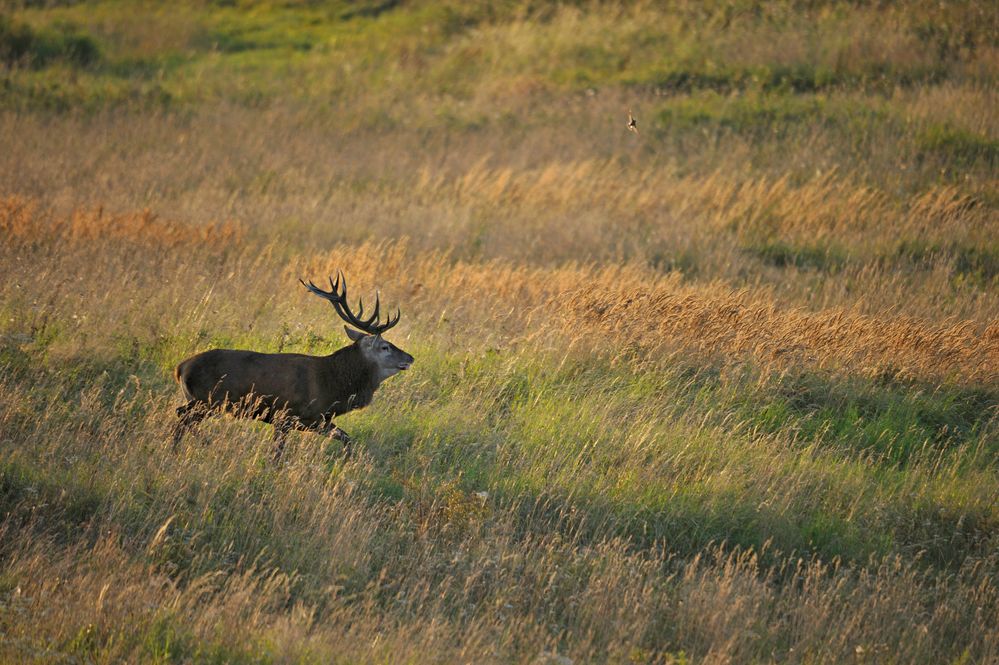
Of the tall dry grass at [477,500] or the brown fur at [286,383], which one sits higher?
the brown fur at [286,383]

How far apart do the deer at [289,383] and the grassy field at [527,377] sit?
0.59 feet

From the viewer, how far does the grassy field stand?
235 inches

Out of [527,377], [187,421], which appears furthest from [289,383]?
[527,377]

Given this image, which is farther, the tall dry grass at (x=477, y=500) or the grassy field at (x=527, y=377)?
the grassy field at (x=527, y=377)

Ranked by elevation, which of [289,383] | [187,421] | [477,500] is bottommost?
[477,500]

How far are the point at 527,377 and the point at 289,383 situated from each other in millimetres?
2285

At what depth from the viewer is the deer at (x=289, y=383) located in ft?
24.7

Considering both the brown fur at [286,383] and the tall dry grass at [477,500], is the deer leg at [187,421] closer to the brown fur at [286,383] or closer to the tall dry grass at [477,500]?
the brown fur at [286,383]

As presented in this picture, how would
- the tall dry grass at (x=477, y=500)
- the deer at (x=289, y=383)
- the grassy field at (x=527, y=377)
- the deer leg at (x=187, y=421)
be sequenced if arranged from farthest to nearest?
the deer at (x=289, y=383), the deer leg at (x=187, y=421), the grassy field at (x=527, y=377), the tall dry grass at (x=477, y=500)

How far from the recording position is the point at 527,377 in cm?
908

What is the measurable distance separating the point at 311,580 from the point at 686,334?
5065 millimetres

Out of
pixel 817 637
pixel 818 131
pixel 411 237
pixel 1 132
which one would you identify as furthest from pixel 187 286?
pixel 818 131

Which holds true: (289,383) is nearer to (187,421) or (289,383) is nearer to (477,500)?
(187,421)

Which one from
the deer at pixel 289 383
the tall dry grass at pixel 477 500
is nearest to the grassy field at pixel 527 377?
the tall dry grass at pixel 477 500
